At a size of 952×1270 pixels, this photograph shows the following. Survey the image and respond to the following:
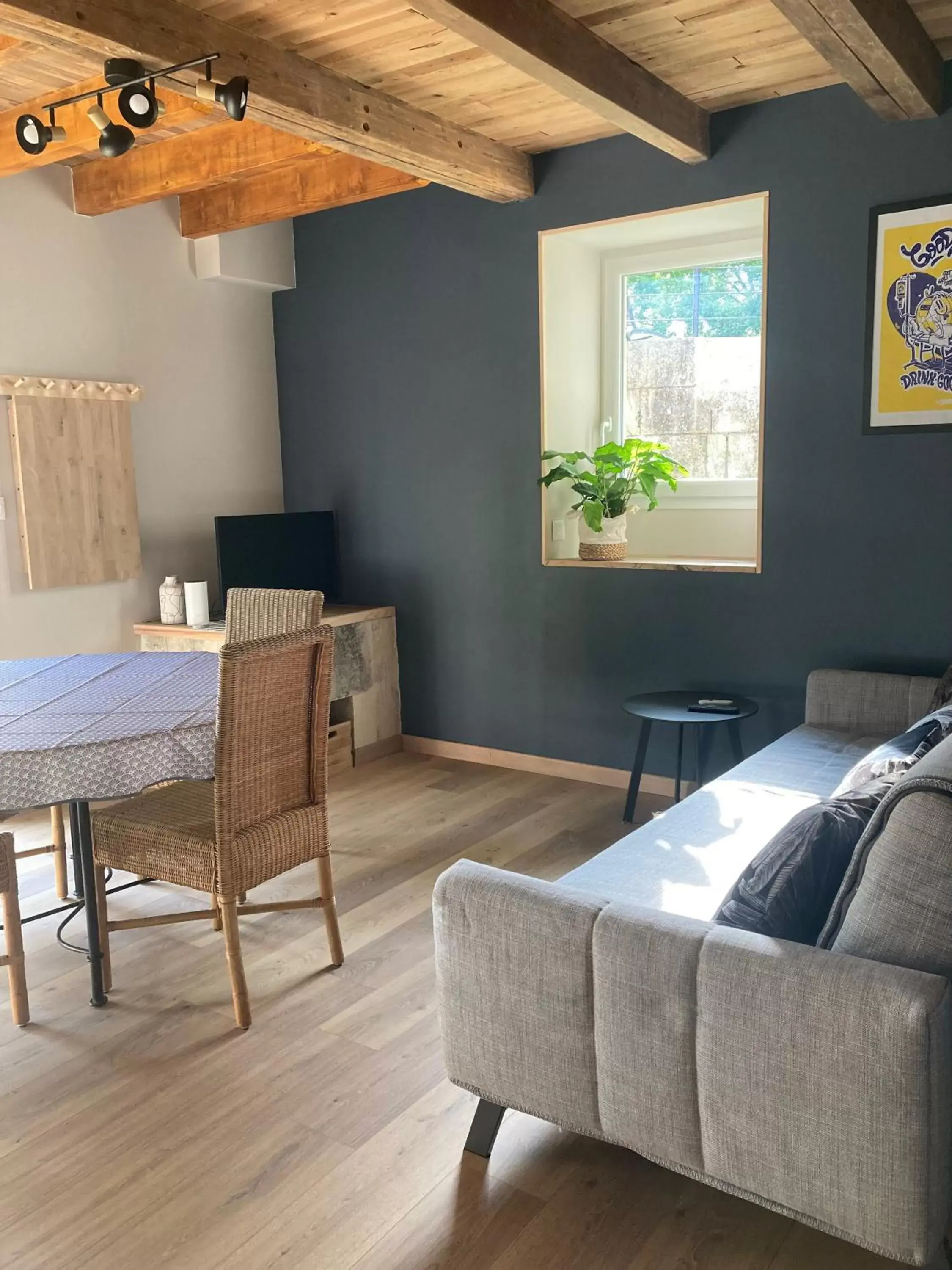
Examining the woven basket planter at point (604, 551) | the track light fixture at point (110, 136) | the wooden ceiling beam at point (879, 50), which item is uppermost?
the wooden ceiling beam at point (879, 50)

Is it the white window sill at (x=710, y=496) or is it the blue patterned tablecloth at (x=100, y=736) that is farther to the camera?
the white window sill at (x=710, y=496)

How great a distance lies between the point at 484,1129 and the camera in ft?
6.79

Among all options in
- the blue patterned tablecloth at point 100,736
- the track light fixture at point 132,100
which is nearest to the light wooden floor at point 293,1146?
the blue patterned tablecloth at point 100,736

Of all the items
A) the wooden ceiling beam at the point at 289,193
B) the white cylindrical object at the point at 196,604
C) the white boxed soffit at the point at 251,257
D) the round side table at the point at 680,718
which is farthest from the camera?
the white boxed soffit at the point at 251,257

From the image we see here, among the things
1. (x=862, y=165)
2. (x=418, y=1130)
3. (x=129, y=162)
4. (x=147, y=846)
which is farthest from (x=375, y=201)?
(x=418, y=1130)

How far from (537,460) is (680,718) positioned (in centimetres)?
141

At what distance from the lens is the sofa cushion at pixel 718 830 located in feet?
7.73

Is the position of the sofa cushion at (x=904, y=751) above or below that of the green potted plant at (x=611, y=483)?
below

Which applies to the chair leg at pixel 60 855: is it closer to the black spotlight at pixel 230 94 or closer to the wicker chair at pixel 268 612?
the wicker chair at pixel 268 612

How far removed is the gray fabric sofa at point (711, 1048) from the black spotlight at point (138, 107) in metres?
1.98

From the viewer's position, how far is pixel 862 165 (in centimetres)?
356

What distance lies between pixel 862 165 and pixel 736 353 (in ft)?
3.37

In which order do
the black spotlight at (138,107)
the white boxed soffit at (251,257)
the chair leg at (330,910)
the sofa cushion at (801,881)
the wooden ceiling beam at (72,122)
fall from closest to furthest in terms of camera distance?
1. the sofa cushion at (801,881)
2. the black spotlight at (138,107)
3. the chair leg at (330,910)
4. the wooden ceiling beam at (72,122)
5. the white boxed soffit at (251,257)

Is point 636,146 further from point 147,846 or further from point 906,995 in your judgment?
point 906,995
